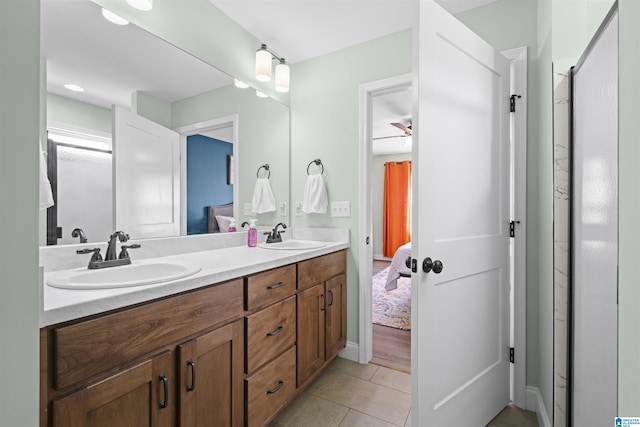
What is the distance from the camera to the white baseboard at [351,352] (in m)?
2.26

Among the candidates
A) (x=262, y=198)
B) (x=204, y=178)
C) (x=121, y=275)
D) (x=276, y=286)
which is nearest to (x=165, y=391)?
(x=121, y=275)

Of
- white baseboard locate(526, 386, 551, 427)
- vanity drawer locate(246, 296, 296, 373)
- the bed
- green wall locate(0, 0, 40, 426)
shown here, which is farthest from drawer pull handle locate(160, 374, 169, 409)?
the bed

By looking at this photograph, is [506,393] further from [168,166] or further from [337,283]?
[168,166]

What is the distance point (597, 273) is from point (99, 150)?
2.00 m

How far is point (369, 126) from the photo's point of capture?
89.5 inches

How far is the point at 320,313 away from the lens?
6.37 ft

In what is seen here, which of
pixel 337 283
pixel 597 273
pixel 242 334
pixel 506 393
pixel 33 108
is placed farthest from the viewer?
pixel 337 283

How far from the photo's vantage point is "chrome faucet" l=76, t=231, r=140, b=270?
1281 millimetres

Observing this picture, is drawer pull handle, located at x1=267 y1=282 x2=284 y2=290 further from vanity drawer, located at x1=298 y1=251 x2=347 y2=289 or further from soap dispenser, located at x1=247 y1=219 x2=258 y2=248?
soap dispenser, located at x1=247 y1=219 x2=258 y2=248

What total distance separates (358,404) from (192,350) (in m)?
1.12

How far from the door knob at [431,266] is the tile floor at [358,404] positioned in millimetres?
901

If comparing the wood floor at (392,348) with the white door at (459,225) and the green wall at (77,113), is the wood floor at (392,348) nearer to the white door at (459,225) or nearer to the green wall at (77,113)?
the white door at (459,225)

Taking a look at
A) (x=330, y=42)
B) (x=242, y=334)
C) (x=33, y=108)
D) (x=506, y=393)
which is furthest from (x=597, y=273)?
(x=330, y=42)

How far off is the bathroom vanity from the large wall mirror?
0.45m
